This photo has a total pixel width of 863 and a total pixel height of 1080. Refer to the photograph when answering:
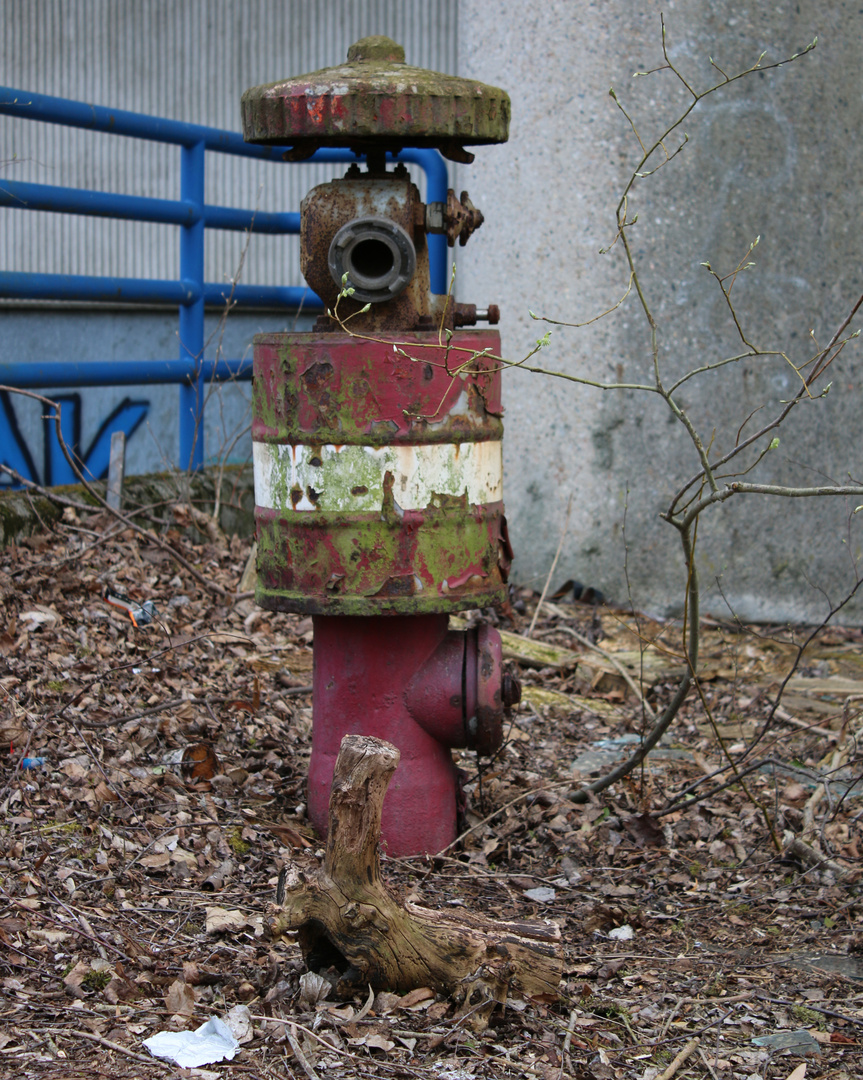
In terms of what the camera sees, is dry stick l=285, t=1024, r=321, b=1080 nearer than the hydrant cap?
Yes

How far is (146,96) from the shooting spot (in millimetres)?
9672

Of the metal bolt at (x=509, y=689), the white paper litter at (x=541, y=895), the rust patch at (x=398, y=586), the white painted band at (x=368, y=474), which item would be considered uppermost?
the white painted band at (x=368, y=474)

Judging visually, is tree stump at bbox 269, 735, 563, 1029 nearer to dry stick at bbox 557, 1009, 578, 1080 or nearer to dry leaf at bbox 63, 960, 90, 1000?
dry stick at bbox 557, 1009, 578, 1080

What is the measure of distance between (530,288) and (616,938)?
3.32 metres

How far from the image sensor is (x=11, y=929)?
2.32 m

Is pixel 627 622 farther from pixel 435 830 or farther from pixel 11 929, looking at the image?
pixel 11 929

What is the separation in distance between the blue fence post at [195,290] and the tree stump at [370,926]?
121 inches

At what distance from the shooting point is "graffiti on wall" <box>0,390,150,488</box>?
7.67 m

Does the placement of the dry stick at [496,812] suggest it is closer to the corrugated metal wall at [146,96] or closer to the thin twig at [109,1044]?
the thin twig at [109,1044]

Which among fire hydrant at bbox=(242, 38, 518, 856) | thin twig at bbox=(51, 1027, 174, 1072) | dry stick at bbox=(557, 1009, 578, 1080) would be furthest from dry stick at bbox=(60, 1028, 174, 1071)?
fire hydrant at bbox=(242, 38, 518, 856)

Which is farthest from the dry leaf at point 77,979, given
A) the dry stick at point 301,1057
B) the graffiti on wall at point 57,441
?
the graffiti on wall at point 57,441

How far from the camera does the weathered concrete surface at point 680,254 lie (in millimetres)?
5023

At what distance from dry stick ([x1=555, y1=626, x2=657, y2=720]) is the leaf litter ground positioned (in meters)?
0.04

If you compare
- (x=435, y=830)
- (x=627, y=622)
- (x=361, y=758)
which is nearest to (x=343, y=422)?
(x=361, y=758)
